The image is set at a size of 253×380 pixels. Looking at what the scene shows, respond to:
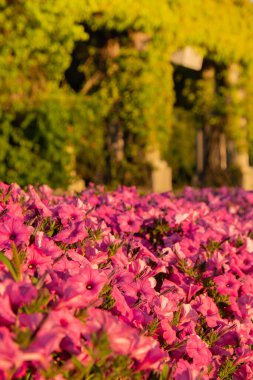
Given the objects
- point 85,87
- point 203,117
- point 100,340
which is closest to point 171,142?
point 203,117

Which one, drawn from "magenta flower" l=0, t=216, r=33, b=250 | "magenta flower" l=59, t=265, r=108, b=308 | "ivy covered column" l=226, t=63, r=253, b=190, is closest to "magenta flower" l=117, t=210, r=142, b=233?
"magenta flower" l=0, t=216, r=33, b=250

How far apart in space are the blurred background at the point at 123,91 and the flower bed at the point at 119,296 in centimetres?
524

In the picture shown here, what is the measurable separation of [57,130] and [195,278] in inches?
267

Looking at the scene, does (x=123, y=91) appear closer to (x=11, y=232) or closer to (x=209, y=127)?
(x=209, y=127)

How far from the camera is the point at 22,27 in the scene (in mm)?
9703

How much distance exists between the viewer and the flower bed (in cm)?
163

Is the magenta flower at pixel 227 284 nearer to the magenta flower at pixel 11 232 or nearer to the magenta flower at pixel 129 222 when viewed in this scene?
the magenta flower at pixel 129 222

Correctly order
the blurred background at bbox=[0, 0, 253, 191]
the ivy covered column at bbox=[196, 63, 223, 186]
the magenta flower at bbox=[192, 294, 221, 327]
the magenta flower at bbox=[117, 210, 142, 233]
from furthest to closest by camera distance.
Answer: the ivy covered column at bbox=[196, 63, 223, 186] → the blurred background at bbox=[0, 0, 253, 191] → the magenta flower at bbox=[117, 210, 142, 233] → the magenta flower at bbox=[192, 294, 221, 327]

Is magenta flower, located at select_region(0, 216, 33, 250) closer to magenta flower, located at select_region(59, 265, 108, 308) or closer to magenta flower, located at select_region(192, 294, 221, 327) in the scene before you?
magenta flower, located at select_region(59, 265, 108, 308)

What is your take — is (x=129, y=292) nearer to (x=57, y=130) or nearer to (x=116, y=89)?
(x=57, y=130)

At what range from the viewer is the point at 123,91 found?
12469mm

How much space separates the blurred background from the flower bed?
5240 millimetres

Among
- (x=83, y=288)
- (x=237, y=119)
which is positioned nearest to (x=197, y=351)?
(x=83, y=288)

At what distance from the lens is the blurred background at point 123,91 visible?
31.7ft
